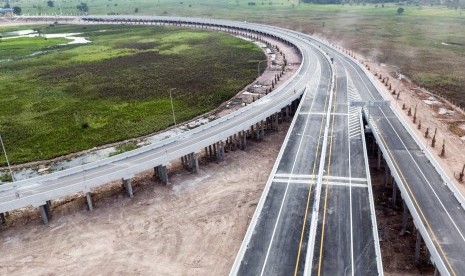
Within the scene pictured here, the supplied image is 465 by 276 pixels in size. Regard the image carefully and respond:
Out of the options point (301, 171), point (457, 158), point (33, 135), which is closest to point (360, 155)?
point (301, 171)

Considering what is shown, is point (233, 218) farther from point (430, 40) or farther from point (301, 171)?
point (430, 40)

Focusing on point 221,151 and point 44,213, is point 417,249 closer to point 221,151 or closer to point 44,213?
point 221,151

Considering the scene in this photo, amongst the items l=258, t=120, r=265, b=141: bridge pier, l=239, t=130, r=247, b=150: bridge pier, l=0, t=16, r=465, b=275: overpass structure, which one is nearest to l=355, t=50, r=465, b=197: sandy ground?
l=0, t=16, r=465, b=275: overpass structure

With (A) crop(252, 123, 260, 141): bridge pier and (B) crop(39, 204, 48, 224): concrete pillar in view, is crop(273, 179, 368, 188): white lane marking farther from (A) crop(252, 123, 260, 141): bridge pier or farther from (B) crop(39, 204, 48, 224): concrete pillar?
(B) crop(39, 204, 48, 224): concrete pillar

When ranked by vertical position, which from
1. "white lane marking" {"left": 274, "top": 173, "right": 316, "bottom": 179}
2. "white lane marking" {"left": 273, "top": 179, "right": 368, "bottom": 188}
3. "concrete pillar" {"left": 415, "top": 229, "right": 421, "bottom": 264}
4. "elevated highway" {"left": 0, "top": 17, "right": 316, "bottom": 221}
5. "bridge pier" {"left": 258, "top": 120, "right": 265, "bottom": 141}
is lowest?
"concrete pillar" {"left": 415, "top": 229, "right": 421, "bottom": 264}

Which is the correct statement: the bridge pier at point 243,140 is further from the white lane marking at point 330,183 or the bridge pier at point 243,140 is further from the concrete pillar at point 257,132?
the white lane marking at point 330,183

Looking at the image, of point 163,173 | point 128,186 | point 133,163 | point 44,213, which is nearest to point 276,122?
point 163,173
